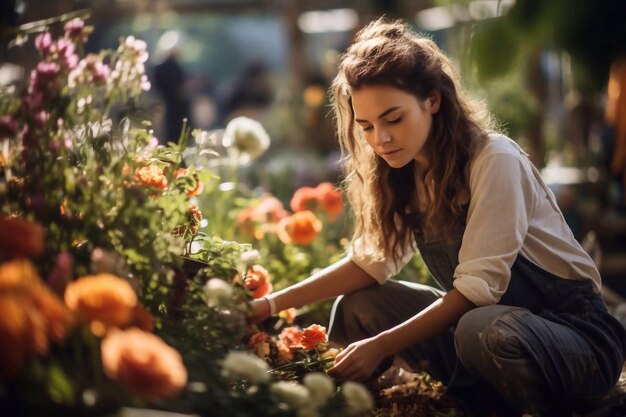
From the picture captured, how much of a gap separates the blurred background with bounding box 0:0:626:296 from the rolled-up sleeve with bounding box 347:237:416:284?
49 centimetres

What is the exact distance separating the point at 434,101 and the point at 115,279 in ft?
3.58

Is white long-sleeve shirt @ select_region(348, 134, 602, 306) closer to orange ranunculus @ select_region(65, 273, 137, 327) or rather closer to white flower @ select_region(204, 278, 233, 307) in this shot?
white flower @ select_region(204, 278, 233, 307)

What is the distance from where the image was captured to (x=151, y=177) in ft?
6.47

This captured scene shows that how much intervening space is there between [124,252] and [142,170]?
0.29m

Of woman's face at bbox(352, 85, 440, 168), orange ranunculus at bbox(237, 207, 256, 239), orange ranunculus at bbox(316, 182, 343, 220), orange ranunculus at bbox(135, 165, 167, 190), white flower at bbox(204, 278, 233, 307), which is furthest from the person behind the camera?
orange ranunculus at bbox(316, 182, 343, 220)

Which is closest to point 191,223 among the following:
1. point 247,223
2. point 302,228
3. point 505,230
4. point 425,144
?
point 425,144

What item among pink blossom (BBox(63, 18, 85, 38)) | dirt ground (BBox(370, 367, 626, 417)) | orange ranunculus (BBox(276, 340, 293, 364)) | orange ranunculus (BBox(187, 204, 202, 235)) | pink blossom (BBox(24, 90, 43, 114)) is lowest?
dirt ground (BBox(370, 367, 626, 417))

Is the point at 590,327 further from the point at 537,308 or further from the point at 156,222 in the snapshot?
the point at 156,222

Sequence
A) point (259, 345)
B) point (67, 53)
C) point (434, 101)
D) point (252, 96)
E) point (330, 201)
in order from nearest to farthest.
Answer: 1. point (67, 53)
2. point (259, 345)
3. point (434, 101)
4. point (330, 201)
5. point (252, 96)

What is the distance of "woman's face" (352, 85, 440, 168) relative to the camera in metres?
2.21

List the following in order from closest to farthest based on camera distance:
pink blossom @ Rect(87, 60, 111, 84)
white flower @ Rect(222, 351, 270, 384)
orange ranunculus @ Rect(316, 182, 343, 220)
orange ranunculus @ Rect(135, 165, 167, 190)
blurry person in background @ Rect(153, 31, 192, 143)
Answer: white flower @ Rect(222, 351, 270, 384), orange ranunculus @ Rect(135, 165, 167, 190), pink blossom @ Rect(87, 60, 111, 84), orange ranunculus @ Rect(316, 182, 343, 220), blurry person in background @ Rect(153, 31, 192, 143)

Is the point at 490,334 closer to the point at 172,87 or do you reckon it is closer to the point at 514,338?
the point at 514,338

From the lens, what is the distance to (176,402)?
5.07ft

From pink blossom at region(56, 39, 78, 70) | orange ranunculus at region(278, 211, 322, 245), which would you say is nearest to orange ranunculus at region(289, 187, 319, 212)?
orange ranunculus at region(278, 211, 322, 245)
